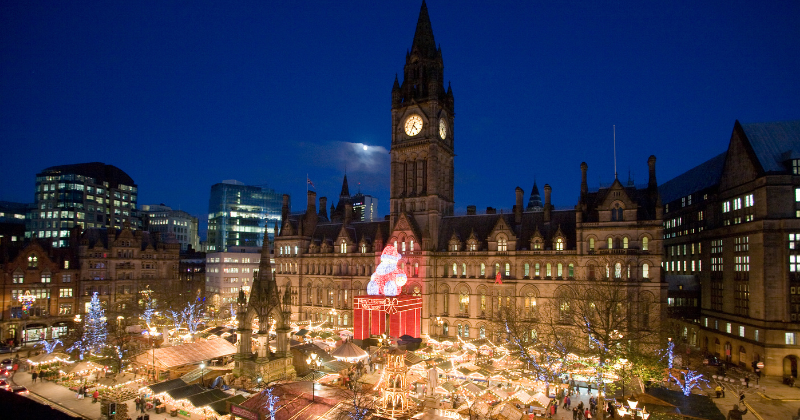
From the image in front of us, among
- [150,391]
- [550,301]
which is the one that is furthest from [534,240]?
[150,391]

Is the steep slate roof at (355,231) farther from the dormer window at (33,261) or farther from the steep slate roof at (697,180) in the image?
the steep slate roof at (697,180)

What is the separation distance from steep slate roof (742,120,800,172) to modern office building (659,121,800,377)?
8 centimetres

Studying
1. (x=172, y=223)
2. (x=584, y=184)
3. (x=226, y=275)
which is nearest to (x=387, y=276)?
(x=584, y=184)

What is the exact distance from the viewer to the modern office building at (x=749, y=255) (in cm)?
4600

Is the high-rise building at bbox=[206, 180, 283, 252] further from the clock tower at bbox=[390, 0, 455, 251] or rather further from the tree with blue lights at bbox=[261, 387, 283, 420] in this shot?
the tree with blue lights at bbox=[261, 387, 283, 420]

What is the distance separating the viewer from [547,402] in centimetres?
3434

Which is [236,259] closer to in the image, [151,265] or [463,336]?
[151,265]

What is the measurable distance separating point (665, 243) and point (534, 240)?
103ft

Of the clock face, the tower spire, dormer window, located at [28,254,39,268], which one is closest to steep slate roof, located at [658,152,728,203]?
the clock face

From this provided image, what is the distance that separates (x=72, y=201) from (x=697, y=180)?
138 metres

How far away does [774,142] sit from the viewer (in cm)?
4950

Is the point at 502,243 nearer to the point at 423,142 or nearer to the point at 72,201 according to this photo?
the point at 423,142

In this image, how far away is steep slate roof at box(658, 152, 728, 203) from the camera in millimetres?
60844

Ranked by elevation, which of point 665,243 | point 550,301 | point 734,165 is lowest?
point 550,301
